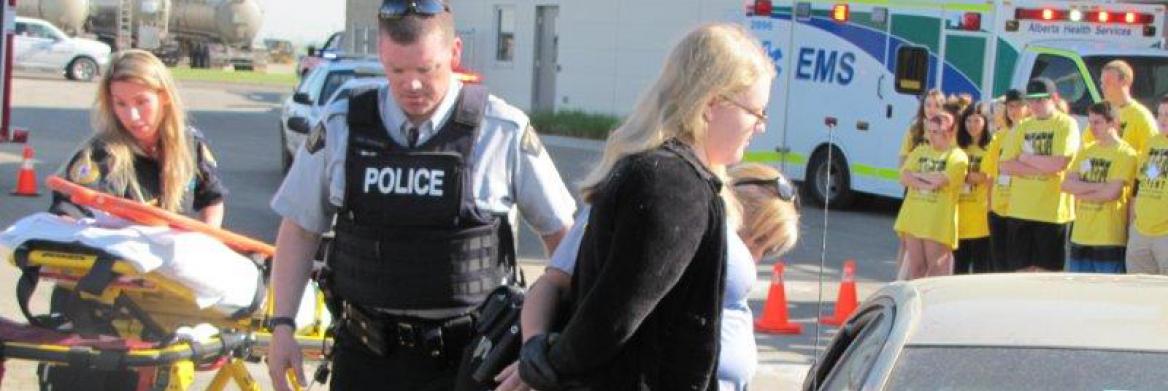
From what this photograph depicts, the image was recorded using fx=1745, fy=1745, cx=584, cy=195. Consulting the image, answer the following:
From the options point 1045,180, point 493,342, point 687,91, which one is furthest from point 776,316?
point 687,91

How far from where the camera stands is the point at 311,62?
29078 mm

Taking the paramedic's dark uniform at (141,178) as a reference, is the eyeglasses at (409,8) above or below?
above

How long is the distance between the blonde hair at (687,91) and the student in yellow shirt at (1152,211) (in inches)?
276

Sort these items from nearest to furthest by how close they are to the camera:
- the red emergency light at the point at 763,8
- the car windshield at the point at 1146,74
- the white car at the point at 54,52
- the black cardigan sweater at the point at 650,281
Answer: the black cardigan sweater at the point at 650,281 < the car windshield at the point at 1146,74 < the red emergency light at the point at 763,8 < the white car at the point at 54,52

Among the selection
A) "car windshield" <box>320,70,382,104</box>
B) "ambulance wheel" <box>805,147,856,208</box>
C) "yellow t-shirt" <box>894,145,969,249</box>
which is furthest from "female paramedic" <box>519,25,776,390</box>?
"ambulance wheel" <box>805,147,856,208</box>

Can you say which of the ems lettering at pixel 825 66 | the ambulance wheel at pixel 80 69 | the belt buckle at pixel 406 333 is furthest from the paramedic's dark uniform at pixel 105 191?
the ambulance wheel at pixel 80 69

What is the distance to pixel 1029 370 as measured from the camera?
11.0ft

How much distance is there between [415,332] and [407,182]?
1.21 feet

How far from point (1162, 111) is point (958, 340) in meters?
6.94

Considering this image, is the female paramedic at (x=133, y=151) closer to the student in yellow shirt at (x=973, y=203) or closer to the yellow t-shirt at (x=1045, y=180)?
the yellow t-shirt at (x=1045, y=180)

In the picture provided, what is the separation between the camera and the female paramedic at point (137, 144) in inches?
224

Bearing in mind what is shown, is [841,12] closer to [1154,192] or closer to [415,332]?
[1154,192]

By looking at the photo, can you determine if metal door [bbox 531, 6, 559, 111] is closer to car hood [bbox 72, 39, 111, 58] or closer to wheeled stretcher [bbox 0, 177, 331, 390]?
car hood [bbox 72, 39, 111, 58]

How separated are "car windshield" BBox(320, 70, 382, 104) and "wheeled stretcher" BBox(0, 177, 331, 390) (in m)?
11.5
